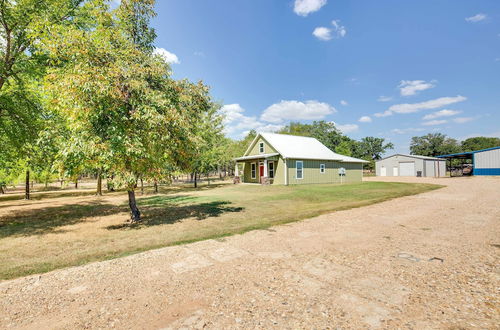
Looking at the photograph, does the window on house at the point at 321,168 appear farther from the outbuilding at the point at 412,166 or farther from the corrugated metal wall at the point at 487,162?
the corrugated metal wall at the point at 487,162

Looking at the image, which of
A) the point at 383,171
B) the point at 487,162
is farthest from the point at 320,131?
the point at 487,162

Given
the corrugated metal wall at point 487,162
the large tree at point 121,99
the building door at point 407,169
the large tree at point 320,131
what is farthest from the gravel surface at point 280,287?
the large tree at point 320,131

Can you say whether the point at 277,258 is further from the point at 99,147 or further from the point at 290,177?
the point at 290,177

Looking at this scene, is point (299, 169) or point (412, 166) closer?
point (299, 169)

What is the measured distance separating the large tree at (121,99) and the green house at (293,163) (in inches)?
641

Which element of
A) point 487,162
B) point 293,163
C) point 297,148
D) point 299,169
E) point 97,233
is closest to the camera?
point 97,233

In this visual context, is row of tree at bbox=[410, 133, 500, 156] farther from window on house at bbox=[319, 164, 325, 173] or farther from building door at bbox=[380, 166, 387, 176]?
window on house at bbox=[319, 164, 325, 173]

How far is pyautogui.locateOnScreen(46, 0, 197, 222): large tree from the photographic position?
6781 mm

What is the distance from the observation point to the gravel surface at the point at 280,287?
9.09 feet

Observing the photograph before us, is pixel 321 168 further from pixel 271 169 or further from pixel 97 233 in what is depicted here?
pixel 97 233

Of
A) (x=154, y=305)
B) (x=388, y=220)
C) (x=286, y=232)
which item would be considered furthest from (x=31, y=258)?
(x=388, y=220)

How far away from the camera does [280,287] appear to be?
138 inches

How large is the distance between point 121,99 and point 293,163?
19091 mm

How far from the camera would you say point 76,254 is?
5316 millimetres
